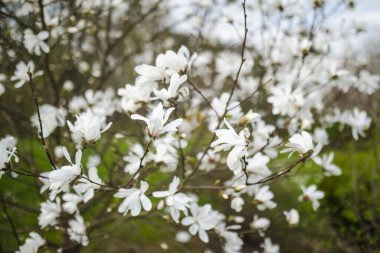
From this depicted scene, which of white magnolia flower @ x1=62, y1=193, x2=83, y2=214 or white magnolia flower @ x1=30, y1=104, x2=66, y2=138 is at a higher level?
white magnolia flower @ x1=30, y1=104, x2=66, y2=138

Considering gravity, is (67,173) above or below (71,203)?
below

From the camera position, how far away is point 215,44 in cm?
513

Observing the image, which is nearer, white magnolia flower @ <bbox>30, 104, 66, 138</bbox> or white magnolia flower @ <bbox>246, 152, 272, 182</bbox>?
white magnolia flower @ <bbox>246, 152, 272, 182</bbox>

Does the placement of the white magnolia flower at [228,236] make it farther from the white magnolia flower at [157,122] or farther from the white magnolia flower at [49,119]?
the white magnolia flower at [49,119]

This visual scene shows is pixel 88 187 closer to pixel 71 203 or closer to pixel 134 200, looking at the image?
pixel 134 200

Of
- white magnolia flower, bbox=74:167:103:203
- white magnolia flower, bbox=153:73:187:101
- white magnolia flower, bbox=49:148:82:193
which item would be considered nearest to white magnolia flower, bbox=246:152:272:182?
white magnolia flower, bbox=153:73:187:101

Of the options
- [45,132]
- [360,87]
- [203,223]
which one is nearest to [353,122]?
[360,87]

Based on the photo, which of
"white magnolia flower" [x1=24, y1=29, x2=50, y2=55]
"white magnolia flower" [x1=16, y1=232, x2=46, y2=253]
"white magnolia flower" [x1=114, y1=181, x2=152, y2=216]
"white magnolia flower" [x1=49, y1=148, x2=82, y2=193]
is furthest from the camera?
"white magnolia flower" [x1=24, y1=29, x2=50, y2=55]

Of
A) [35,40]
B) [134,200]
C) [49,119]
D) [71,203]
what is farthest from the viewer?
[49,119]

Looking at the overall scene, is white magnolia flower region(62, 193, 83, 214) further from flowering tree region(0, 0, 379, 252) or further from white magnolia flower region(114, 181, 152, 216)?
white magnolia flower region(114, 181, 152, 216)

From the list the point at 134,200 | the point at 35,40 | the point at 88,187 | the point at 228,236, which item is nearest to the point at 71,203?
the point at 88,187

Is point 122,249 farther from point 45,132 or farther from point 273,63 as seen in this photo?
point 273,63

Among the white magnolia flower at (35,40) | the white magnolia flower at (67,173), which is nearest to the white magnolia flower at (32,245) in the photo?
the white magnolia flower at (67,173)

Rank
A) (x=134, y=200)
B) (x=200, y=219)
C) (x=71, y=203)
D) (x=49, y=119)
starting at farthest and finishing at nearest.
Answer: (x=49, y=119)
(x=71, y=203)
(x=200, y=219)
(x=134, y=200)
